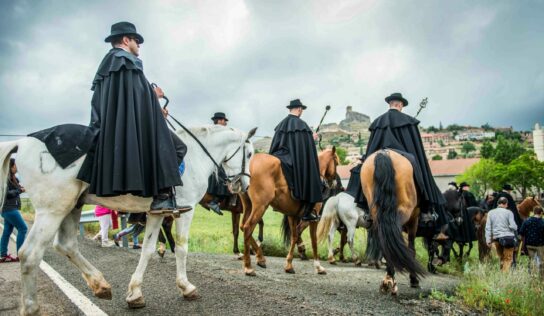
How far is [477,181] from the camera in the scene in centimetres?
9169

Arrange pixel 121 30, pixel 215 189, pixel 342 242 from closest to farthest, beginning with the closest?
1. pixel 121 30
2. pixel 215 189
3. pixel 342 242

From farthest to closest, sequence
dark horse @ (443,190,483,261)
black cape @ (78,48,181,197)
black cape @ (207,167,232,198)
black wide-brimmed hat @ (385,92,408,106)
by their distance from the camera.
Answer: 1. dark horse @ (443,190,483,261)
2. black cape @ (207,167,232,198)
3. black wide-brimmed hat @ (385,92,408,106)
4. black cape @ (78,48,181,197)

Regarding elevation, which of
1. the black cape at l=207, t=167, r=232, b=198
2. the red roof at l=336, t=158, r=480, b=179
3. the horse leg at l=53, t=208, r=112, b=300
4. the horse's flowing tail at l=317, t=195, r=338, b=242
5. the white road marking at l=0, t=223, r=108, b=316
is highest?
the red roof at l=336, t=158, r=480, b=179

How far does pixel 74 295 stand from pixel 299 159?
4.93 meters

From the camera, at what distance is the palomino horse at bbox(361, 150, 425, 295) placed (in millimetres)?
6617

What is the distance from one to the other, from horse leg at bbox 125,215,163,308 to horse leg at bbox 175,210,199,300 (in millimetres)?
330

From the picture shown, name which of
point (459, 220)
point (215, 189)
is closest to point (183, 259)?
point (215, 189)

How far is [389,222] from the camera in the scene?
6898 mm

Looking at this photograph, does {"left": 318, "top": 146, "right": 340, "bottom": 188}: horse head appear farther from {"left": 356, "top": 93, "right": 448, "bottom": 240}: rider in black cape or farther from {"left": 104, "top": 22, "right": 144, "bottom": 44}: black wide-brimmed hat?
{"left": 104, "top": 22, "right": 144, "bottom": 44}: black wide-brimmed hat

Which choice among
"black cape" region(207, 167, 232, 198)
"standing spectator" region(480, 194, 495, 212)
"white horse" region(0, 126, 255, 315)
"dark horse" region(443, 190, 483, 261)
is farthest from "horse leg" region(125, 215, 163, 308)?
"standing spectator" region(480, 194, 495, 212)

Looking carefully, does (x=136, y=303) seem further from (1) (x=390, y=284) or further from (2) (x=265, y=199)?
(1) (x=390, y=284)

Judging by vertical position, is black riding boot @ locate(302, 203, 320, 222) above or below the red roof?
below

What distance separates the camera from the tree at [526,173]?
269 ft

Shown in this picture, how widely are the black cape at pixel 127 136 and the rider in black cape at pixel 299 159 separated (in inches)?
155
